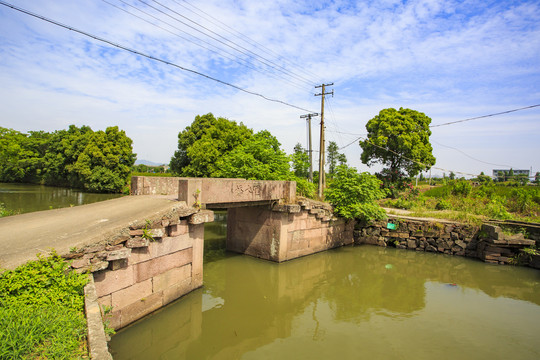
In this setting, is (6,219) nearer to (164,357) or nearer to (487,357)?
(164,357)

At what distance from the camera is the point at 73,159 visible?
121ft

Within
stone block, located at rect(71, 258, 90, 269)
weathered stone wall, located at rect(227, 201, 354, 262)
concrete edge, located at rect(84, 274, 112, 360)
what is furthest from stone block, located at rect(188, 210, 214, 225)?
weathered stone wall, located at rect(227, 201, 354, 262)

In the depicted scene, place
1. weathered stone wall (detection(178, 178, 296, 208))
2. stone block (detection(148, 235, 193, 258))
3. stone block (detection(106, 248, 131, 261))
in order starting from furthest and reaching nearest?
→ weathered stone wall (detection(178, 178, 296, 208)), stone block (detection(148, 235, 193, 258)), stone block (detection(106, 248, 131, 261))

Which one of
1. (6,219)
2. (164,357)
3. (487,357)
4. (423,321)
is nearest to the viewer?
(164,357)

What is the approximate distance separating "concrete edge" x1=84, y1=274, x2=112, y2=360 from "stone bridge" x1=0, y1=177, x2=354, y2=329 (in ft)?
2.56

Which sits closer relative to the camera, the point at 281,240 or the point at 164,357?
the point at 164,357

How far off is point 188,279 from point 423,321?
5791 mm

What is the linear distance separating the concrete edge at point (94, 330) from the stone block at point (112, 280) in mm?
1022

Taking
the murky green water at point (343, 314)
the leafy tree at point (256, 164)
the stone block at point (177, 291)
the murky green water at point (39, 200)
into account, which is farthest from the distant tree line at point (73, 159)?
the stone block at point (177, 291)

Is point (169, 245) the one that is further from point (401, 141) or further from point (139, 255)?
point (401, 141)

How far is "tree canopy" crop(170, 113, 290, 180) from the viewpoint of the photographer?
13.2m

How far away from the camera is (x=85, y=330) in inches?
131

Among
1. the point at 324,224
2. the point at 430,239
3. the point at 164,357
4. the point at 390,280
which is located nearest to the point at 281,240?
the point at 324,224

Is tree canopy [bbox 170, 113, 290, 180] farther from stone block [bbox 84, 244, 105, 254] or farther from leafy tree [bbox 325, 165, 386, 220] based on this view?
stone block [bbox 84, 244, 105, 254]
